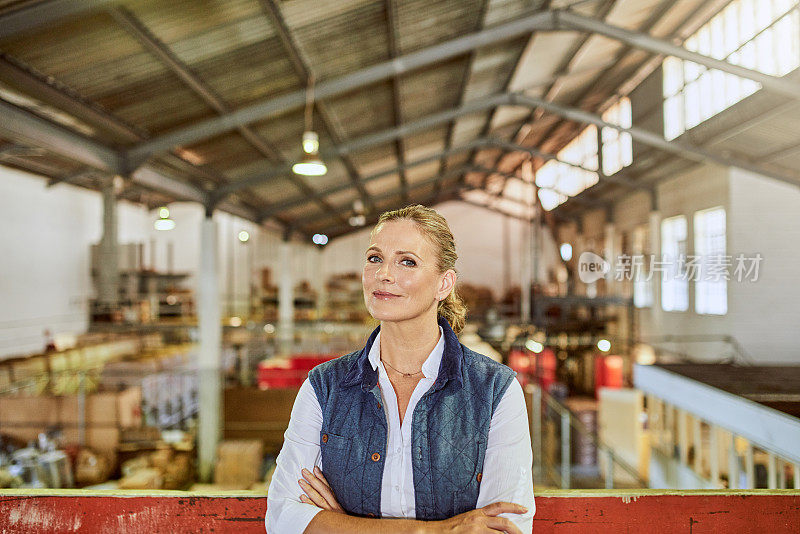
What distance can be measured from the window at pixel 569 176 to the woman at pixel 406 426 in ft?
11.2

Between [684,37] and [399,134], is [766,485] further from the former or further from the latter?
[399,134]

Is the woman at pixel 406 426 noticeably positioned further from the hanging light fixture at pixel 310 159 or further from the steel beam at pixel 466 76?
the steel beam at pixel 466 76

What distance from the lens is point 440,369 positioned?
1.64 metres

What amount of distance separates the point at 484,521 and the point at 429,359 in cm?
46

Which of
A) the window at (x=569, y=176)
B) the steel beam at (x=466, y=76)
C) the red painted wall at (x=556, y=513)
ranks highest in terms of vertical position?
the steel beam at (x=466, y=76)

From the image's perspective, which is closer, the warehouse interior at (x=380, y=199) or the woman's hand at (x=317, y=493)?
the woman's hand at (x=317, y=493)

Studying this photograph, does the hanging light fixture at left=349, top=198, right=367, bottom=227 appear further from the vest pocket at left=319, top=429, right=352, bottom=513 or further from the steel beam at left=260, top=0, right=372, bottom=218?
the vest pocket at left=319, top=429, right=352, bottom=513

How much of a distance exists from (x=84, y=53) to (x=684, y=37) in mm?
7263

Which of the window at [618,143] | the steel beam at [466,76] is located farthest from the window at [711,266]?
the steel beam at [466,76]

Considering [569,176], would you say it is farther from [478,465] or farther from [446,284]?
[478,465]

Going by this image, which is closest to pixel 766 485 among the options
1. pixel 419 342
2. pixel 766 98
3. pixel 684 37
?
pixel 766 98

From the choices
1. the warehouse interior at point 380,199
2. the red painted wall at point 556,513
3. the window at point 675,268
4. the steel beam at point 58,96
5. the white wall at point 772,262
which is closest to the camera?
the red painted wall at point 556,513

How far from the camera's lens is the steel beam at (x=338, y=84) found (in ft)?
22.9

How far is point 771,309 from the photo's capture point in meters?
3.33
